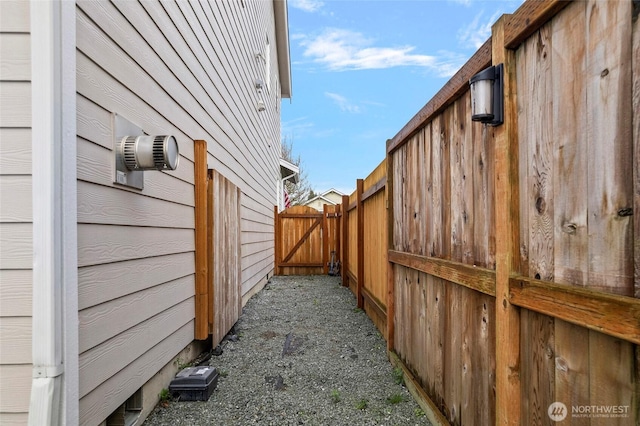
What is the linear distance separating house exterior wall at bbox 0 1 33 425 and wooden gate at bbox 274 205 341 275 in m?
7.96

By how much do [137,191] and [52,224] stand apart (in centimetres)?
80

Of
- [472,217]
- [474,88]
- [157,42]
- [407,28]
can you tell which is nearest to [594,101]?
[474,88]

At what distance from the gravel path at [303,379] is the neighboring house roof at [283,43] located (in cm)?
897

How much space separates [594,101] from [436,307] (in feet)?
4.93

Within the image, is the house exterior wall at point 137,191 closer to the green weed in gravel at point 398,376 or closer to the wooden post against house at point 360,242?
the green weed in gravel at point 398,376

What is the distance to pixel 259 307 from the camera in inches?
217

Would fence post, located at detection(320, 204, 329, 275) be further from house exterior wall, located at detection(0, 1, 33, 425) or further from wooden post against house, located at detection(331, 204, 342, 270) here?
house exterior wall, located at detection(0, 1, 33, 425)

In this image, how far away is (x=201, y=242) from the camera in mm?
3287

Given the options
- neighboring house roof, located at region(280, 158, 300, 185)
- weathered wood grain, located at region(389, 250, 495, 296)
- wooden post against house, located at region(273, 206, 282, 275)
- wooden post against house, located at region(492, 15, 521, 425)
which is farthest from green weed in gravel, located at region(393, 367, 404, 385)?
neighboring house roof, located at region(280, 158, 300, 185)

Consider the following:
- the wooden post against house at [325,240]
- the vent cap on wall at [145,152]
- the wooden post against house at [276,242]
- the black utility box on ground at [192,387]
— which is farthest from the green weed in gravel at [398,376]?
the wooden post against house at [276,242]

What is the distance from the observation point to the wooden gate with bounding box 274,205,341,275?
9.42 metres

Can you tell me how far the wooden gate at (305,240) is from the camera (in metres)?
9.42

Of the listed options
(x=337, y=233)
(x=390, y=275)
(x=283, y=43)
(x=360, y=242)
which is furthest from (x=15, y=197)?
(x=283, y=43)

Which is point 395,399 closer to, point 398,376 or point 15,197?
point 398,376
